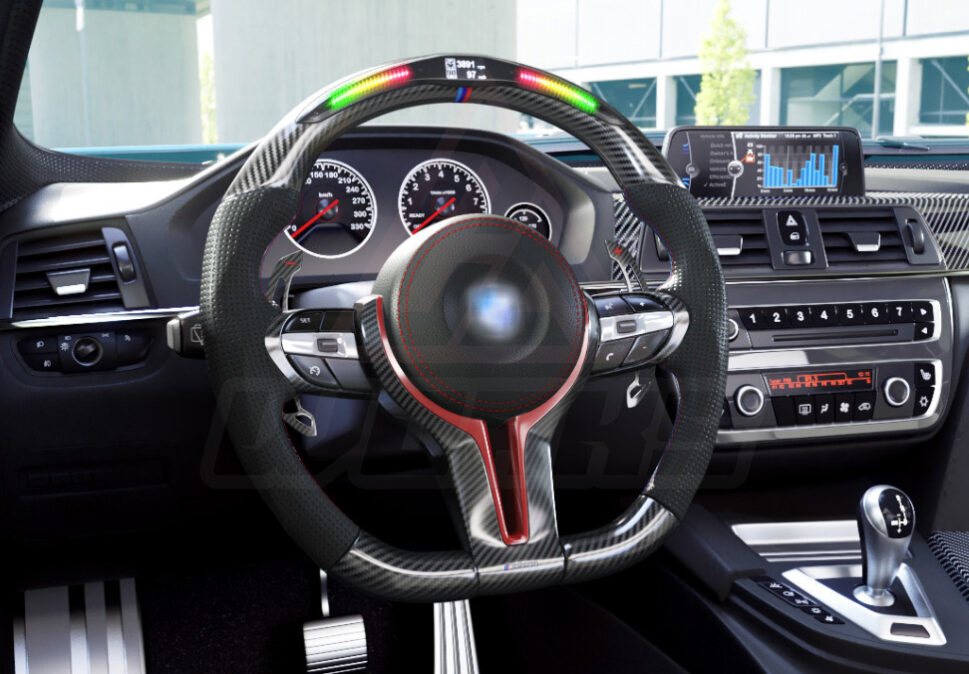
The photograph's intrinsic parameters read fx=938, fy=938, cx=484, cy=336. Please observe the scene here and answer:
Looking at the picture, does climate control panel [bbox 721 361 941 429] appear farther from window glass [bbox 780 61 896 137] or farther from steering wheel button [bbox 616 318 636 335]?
window glass [bbox 780 61 896 137]

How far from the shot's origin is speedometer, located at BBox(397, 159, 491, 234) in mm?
1503

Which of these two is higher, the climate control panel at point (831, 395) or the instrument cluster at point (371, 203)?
the instrument cluster at point (371, 203)

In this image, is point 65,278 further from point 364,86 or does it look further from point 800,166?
point 800,166

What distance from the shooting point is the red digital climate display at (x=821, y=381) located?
159cm

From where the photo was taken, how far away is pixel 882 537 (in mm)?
1396

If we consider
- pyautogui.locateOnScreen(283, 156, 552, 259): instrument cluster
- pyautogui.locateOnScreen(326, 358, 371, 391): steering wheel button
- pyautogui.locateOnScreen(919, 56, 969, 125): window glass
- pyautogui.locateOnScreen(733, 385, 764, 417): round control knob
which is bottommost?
pyautogui.locateOnScreen(733, 385, 764, 417): round control knob

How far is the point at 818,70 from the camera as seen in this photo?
16906mm

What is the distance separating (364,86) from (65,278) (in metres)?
0.60

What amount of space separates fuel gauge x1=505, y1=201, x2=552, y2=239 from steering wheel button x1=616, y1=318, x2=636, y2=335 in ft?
1.84

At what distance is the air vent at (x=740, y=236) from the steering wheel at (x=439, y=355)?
66 cm

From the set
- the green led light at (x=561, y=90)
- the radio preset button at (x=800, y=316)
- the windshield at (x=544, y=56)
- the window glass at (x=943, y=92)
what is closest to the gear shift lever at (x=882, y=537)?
the radio preset button at (x=800, y=316)

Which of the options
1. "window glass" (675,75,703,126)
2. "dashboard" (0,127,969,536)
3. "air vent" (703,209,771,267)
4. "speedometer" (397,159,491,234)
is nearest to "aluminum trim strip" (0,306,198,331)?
"dashboard" (0,127,969,536)

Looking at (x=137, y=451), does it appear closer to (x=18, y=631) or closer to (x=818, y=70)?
(x=18, y=631)

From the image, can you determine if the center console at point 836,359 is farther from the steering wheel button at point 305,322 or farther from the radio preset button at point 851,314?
the steering wheel button at point 305,322
